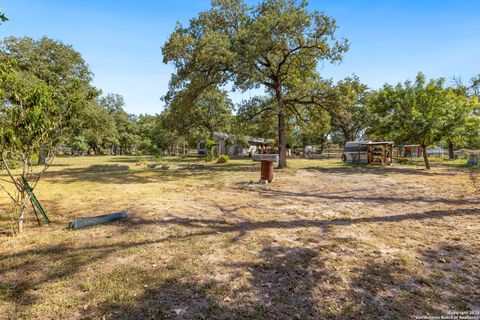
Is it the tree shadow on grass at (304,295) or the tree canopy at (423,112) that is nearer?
the tree shadow on grass at (304,295)

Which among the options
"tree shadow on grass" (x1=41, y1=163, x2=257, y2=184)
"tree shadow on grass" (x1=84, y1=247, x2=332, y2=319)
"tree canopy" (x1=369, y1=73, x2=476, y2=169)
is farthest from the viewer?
"tree canopy" (x1=369, y1=73, x2=476, y2=169)

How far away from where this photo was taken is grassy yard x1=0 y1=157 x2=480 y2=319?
9.09ft

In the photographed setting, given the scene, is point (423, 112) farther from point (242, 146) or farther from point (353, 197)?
point (242, 146)

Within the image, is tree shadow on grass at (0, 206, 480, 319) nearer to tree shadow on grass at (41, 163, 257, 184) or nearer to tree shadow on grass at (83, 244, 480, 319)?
tree shadow on grass at (83, 244, 480, 319)

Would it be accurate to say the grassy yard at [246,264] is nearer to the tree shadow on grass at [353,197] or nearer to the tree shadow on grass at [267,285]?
the tree shadow on grass at [267,285]

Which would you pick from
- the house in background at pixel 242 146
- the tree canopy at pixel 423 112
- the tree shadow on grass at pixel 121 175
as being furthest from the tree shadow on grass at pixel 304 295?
the house in background at pixel 242 146

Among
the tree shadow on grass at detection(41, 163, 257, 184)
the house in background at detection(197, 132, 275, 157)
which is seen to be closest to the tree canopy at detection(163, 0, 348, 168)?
the tree shadow on grass at detection(41, 163, 257, 184)

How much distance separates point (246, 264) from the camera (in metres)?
3.73

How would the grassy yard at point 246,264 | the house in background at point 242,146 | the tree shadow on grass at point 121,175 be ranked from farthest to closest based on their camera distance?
the house in background at point 242,146 < the tree shadow on grass at point 121,175 < the grassy yard at point 246,264

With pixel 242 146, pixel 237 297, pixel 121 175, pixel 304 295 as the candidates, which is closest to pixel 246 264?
pixel 237 297

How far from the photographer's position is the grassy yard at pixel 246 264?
109 inches

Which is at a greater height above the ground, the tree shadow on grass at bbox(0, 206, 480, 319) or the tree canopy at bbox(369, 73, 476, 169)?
the tree canopy at bbox(369, 73, 476, 169)

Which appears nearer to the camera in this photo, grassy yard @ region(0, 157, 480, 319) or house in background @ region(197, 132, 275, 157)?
grassy yard @ region(0, 157, 480, 319)

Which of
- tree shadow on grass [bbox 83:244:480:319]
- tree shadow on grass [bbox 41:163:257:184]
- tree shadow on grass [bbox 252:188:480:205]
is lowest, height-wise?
tree shadow on grass [bbox 83:244:480:319]
